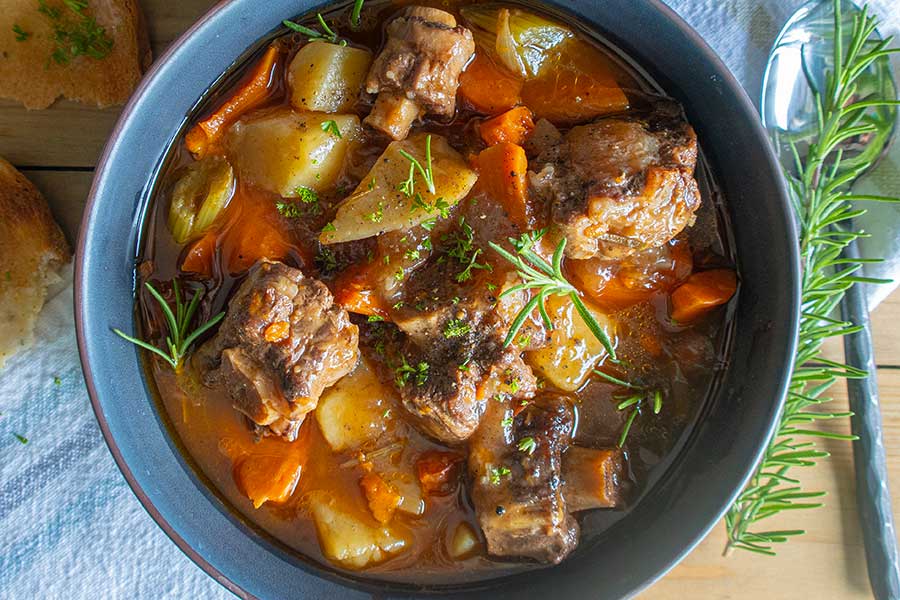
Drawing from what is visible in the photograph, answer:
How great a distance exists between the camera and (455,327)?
2.09 metres

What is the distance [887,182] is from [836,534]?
4.29ft

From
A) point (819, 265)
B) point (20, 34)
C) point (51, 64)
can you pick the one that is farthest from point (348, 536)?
point (20, 34)

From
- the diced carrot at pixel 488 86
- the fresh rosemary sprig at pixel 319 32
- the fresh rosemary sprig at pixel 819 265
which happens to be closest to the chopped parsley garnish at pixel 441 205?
the diced carrot at pixel 488 86

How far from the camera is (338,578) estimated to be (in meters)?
2.35

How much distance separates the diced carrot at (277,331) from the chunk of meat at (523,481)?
0.64 meters

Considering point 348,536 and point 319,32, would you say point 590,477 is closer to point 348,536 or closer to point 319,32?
point 348,536

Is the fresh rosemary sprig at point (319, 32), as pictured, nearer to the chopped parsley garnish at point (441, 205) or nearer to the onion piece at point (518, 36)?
the onion piece at point (518, 36)

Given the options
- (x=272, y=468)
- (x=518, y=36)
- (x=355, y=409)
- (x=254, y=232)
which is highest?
(x=518, y=36)

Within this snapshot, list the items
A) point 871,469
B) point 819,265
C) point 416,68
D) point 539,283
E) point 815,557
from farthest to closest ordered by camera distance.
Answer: point 815,557, point 871,469, point 819,265, point 416,68, point 539,283

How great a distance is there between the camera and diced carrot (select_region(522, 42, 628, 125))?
2.25m

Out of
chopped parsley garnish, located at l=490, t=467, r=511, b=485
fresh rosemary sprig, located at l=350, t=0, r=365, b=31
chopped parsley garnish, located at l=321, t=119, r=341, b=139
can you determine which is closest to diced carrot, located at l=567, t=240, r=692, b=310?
chopped parsley garnish, located at l=490, t=467, r=511, b=485

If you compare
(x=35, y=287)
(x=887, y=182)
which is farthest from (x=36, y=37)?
(x=887, y=182)

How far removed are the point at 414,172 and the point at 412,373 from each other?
0.57 meters

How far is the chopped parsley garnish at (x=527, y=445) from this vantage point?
7.36 ft
